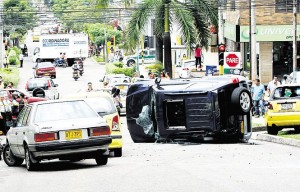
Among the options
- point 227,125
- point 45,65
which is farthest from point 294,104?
point 45,65

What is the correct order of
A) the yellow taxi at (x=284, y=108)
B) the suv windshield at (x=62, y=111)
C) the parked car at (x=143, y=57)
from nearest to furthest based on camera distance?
the suv windshield at (x=62, y=111)
the yellow taxi at (x=284, y=108)
the parked car at (x=143, y=57)

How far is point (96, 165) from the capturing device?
752 inches

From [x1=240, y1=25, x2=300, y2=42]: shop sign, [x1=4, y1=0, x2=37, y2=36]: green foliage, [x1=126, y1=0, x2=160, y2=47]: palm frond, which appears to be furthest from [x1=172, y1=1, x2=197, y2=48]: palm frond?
[x1=4, y1=0, x2=37, y2=36]: green foliage

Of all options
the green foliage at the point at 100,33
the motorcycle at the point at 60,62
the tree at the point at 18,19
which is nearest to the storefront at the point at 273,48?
the motorcycle at the point at 60,62

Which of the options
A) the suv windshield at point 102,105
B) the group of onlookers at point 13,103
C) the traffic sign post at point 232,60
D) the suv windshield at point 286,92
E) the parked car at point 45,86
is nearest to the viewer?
the suv windshield at point 102,105

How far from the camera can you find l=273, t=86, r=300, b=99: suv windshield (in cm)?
2708

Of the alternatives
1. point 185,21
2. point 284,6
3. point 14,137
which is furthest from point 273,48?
point 14,137

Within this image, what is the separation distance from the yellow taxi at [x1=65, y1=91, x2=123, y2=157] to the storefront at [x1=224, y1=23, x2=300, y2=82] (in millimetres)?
31176

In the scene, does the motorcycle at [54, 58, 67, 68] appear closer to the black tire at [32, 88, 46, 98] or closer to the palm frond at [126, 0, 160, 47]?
the black tire at [32, 88, 46, 98]

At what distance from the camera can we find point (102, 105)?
21938mm

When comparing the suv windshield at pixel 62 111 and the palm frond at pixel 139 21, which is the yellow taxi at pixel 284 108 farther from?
the palm frond at pixel 139 21

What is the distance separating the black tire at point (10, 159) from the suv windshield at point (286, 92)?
940 centimetres

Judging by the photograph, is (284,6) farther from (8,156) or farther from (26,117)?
(26,117)

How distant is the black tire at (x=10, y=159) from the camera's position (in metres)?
20.1
